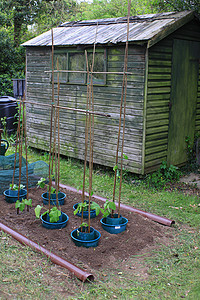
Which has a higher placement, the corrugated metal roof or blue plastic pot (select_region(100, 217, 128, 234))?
the corrugated metal roof

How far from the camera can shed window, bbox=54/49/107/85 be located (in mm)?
6914

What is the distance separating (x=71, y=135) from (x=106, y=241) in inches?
155

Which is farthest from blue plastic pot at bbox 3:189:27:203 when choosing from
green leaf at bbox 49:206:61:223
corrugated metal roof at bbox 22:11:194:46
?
corrugated metal roof at bbox 22:11:194:46

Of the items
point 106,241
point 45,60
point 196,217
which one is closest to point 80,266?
point 106,241

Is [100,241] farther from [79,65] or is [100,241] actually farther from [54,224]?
[79,65]

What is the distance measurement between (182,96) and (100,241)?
165 inches

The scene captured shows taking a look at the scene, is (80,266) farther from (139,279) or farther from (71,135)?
(71,135)

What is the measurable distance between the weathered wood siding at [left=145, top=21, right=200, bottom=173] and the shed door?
→ 0.17 m

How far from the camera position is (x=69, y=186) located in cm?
637

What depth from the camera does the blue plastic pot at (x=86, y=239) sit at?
406 centimetres

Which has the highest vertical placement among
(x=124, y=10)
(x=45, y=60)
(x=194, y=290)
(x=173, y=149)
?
(x=124, y=10)

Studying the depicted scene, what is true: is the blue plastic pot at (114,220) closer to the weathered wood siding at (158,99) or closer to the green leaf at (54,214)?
the green leaf at (54,214)

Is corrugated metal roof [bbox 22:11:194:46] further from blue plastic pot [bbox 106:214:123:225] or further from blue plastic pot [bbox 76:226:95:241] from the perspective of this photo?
blue plastic pot [bbox 76:226:95:241]

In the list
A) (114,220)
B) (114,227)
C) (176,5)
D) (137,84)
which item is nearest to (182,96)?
(137,84)
